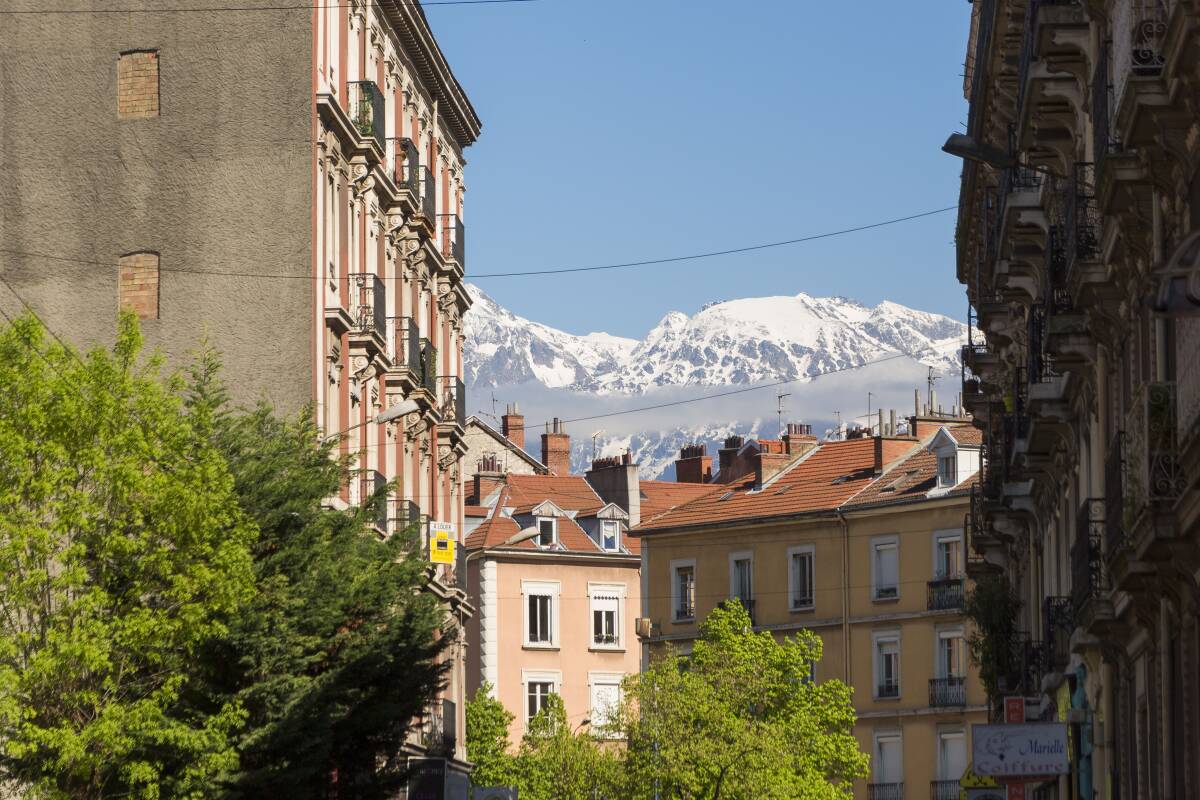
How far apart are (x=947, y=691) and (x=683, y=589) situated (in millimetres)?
11689

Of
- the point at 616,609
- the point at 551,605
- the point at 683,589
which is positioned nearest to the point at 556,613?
the point at 551,605

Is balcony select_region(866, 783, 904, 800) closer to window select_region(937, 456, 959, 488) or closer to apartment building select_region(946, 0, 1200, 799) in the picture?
window select_region(937, 456, 959, 488)

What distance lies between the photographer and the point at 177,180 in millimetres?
44625

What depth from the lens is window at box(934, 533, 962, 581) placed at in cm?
7194

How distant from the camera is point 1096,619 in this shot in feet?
91.6

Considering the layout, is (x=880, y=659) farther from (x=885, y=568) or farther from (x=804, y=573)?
(x=804, y=573)

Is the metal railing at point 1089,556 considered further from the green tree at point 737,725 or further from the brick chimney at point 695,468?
the brick chimney at point 695,468

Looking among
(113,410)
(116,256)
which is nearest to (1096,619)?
(113,410)

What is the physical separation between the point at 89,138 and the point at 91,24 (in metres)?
2.20

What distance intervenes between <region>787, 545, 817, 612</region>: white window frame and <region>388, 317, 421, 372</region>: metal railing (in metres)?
24.7

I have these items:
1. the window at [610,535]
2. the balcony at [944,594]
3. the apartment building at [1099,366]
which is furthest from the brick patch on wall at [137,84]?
the window at [610,535]

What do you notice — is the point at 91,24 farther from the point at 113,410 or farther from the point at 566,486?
the point at 566,486

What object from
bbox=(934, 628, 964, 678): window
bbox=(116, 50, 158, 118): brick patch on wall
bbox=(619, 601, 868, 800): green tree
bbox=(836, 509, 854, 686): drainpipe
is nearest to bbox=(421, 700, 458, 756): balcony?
bbox=(619, 601, 868, 800): green tree

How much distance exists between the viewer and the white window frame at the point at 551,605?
86.9 metres
